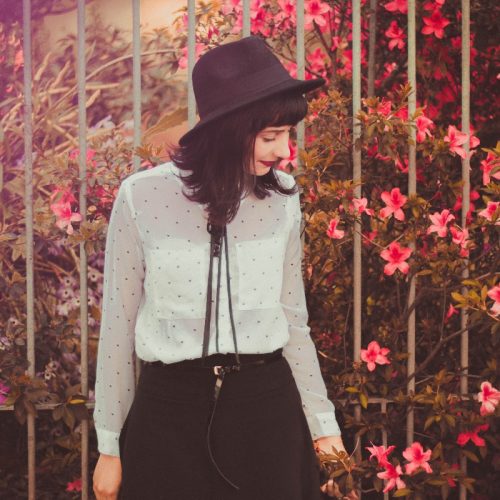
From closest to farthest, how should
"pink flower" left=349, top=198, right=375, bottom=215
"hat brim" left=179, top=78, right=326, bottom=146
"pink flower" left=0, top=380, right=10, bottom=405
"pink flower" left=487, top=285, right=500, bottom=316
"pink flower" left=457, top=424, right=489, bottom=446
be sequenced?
"hat brim" left=179, top=78, right=326, bottom=146
"pink flower" left=487, top=285, right=500, bottom=316
"pink flower" left=349, top=198, right=375, bottom=215
"pink flower" left=457, top=424, right=489, bottom=446
"pink flower" left=0, top=380, right=10, bottom=405

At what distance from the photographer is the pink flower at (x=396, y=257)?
2684 millimetres

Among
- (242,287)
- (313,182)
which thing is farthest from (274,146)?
(313,182)

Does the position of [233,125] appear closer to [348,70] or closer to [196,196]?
[196,196]

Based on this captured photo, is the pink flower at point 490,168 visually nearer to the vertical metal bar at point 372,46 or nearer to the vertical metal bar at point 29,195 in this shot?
the vertical metal bar at point 372,46

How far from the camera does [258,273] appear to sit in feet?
6.66

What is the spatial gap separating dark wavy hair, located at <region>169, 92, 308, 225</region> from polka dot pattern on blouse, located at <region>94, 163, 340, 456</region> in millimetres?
48

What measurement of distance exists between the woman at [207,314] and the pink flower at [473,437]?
0.88 m

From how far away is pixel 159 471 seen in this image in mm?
1961

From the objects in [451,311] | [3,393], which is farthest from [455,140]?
[3,393]

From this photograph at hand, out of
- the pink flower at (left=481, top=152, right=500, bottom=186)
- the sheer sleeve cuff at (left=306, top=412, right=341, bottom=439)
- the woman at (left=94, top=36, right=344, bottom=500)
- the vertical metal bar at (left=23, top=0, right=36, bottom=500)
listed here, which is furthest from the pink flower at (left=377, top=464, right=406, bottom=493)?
the vertical metal bar at (left=23, top=0, right=36, bottom=500)

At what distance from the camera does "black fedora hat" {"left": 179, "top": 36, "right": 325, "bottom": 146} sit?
1.88 m

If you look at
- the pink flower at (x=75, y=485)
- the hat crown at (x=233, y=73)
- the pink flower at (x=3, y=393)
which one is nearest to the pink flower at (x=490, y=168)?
the hat crown at (x=233, y=73)

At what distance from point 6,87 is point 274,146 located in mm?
2242

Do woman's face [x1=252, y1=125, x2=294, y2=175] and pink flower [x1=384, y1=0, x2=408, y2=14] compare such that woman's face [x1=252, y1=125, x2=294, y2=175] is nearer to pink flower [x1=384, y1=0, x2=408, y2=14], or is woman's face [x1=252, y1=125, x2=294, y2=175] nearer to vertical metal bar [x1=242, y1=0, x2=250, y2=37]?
vertical metal bar [x1=242, y1=0, x2=250, y2=37]
